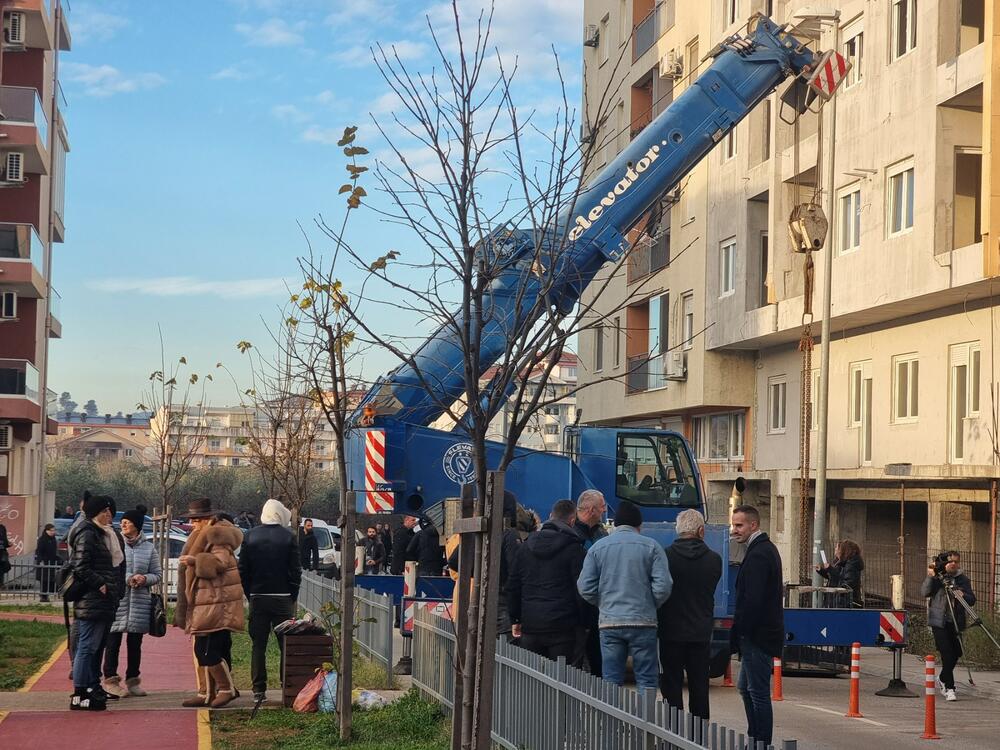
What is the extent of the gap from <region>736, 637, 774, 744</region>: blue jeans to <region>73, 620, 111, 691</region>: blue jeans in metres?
5.35

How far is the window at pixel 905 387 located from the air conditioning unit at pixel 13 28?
27.0 meters

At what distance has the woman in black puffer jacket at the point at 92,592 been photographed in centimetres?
1175

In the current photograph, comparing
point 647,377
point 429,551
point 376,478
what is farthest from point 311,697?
point 647,377

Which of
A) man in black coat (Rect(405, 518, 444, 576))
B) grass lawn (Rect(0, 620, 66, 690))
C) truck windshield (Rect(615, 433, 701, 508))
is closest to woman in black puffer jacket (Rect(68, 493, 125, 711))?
grass lawn (Rect(0, 620, 66, 690))

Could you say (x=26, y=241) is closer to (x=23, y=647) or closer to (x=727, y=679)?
(x=23, y=647)

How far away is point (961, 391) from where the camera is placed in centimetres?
2606

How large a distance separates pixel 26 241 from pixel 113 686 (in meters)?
30.6

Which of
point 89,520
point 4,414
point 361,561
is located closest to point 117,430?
point 4,414

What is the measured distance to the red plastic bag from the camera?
11867 mm

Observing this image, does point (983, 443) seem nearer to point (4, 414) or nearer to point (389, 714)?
point (389, 714)

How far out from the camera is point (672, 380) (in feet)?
124

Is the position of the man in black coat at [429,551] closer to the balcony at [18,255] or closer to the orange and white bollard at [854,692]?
the orange and white bollard at [854,692]

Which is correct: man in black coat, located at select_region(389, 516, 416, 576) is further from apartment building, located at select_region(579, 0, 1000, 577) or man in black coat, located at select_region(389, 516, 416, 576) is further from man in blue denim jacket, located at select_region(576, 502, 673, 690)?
man in blue denim jacket, located at select_region(576, 502, 673, 690)

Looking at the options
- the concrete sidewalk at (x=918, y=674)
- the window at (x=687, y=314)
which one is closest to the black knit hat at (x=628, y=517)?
the concrete sidewalk at (x=918, y=674)
